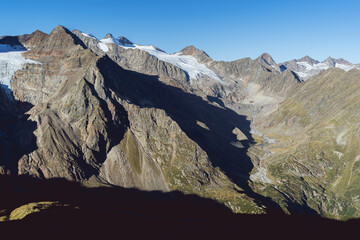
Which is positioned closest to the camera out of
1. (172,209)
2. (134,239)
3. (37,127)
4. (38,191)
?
(134,239)

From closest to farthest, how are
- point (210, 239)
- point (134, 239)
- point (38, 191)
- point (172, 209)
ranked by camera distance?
1. point (134, 239)
2. point (210, 239)
3. point (38, 191)
4. point (172, 209)

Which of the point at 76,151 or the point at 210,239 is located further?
the point at 76,151

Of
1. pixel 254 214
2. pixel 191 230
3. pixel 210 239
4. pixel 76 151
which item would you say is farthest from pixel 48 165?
pixel 254 214

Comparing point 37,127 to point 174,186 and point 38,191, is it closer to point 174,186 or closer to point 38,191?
point 38,191

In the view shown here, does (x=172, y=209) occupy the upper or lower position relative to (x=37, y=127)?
lower

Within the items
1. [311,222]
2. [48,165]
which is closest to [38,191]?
[48,165]

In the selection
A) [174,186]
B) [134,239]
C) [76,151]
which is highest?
[76,151]
